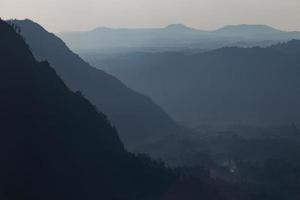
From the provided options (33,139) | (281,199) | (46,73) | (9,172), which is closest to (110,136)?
(46,73)

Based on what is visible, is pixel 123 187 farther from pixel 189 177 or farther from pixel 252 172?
pixel 252 172

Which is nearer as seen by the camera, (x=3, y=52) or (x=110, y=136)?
(x=3, y=52)

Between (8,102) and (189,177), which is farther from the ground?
(8,102)

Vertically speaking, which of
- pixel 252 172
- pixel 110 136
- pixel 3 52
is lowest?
pixel 252 172

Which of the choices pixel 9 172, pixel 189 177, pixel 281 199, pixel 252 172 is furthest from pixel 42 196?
pixel 252 172

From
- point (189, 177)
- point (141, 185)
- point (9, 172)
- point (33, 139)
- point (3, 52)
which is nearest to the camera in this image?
point (9, 172)

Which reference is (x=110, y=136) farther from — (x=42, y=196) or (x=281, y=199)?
(x=281, y=199)

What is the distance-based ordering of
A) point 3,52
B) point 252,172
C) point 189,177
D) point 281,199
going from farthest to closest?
1. point 252,172
2. point 281,199
3. point 189,177
4. point 3,52
